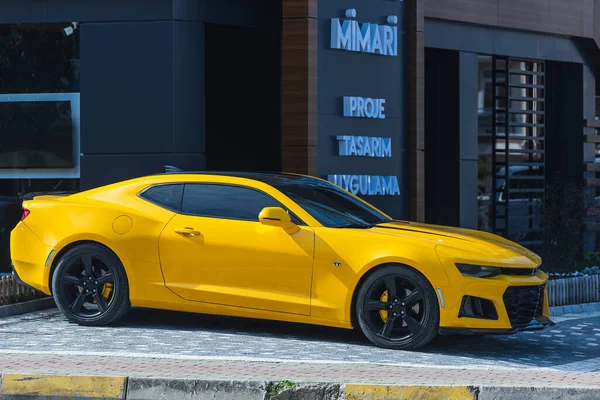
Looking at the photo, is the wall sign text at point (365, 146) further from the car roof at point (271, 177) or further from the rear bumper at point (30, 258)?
the rear bumper at point (30, 258)

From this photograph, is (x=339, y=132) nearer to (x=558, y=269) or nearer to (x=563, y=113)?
(x=558, y=269)

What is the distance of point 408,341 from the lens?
9.14 m

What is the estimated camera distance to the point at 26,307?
11.4 metres

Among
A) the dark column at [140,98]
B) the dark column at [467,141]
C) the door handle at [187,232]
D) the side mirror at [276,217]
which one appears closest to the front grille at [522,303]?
the side mirror at [276,217]

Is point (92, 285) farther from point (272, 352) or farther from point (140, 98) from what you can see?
point (140, 98)

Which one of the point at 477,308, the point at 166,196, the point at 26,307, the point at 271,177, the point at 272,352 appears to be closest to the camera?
the point at 272,352

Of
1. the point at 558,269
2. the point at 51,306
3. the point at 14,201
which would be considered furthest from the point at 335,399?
the point at 558,269

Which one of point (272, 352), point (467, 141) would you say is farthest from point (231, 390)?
point (467, 141)

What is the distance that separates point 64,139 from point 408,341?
22.1 ft

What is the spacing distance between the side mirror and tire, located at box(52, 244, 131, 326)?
4.75 ft

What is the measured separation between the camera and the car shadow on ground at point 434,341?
9.19m

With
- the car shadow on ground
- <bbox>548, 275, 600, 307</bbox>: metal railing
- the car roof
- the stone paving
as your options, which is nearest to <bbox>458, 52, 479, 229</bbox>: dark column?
<bbox>548, 275, 600, 307</bbox>: metal railing

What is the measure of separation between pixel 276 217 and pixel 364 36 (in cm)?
606

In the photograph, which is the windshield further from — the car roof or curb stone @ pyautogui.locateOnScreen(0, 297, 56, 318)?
curb stone @ pyautogui.locateOnScreen(0, 297, 56, 318)
